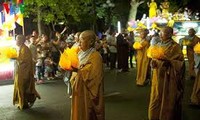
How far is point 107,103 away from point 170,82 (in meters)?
3.15

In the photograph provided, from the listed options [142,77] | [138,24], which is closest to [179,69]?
[142,77]

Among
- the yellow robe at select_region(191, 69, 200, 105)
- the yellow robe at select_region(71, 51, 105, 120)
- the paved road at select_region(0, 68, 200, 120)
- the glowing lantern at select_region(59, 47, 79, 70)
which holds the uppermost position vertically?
the glowing lantern at select_region(59, 47, 79, 70)

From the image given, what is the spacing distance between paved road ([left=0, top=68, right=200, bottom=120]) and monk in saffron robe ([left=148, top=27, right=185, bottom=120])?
3.49 ft

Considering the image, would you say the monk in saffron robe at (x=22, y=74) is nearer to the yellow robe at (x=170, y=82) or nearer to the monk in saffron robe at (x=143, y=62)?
the yellow robe at (x=170, y=82)

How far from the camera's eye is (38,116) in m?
9.52

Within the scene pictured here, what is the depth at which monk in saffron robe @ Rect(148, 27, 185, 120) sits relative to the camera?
8.05m

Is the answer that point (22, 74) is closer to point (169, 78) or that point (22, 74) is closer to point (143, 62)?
point (169, 78)

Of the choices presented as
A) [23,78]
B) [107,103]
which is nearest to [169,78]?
[107,103]

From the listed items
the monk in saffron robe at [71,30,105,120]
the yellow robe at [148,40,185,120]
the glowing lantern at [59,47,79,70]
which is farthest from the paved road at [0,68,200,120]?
the glowing lantern at [59,47,79,70]

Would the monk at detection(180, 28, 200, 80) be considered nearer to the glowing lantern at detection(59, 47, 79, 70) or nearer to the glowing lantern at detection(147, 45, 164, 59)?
the glowing lantern at detection(147, 45, 164, 59)

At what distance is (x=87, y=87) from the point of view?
651cm

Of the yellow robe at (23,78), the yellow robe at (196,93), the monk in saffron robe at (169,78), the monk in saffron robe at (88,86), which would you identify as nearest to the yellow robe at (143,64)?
the yellow robe at (196,93)

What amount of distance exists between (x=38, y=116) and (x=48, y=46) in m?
6.68

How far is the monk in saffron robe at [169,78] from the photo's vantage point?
805 cm
